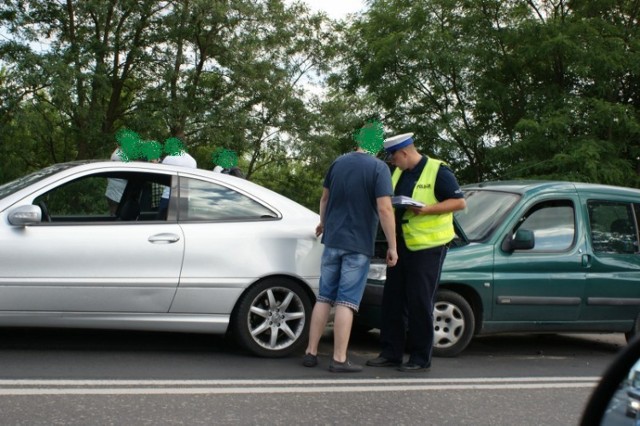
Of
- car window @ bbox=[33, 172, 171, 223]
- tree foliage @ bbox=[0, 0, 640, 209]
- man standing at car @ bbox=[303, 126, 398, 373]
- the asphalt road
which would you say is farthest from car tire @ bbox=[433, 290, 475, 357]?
tree foliage @ bbox=[0, 0, 640, 209]

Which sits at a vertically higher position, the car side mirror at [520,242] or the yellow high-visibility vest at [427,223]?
the yellow high-visibility vest at [427,223]

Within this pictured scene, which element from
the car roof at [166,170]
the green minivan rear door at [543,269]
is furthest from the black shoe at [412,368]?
the car roof at [166,170]

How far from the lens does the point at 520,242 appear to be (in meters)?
6.86

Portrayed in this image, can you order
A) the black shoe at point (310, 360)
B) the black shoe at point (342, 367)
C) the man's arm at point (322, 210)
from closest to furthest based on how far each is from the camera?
the black shoe at point (342, 367) → the black shoe at point (310, 360) → the man's arm at point (322, 210)

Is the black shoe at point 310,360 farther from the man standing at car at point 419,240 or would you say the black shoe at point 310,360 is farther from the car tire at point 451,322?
the car tire at point 451,322

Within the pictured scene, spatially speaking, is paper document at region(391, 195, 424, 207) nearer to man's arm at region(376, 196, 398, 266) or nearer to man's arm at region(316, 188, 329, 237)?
man's arm at region(376, 196, 398, 266)


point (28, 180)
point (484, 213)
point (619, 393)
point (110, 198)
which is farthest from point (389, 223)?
point (619, 393)

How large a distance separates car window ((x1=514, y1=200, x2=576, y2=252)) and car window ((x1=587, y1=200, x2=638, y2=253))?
0.73 ft

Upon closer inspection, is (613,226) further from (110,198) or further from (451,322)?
(110,198)

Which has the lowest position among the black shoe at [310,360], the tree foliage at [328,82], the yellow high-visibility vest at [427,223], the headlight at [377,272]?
the black shoe at [310,360]

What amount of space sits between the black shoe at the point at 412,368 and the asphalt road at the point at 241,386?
0.06 meters

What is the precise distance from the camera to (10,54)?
17.0 m

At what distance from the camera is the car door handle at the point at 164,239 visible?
6055mm

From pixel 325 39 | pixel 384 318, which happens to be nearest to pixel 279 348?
pixel 384 318
